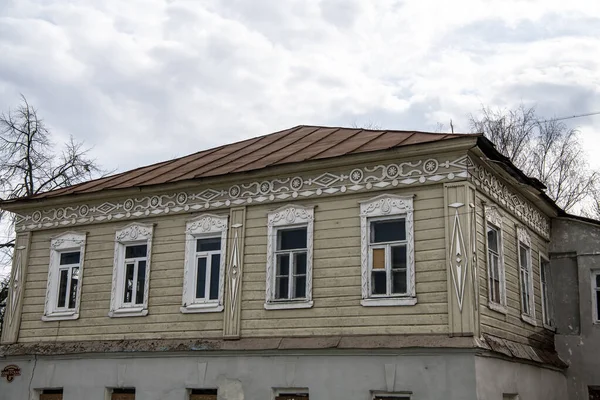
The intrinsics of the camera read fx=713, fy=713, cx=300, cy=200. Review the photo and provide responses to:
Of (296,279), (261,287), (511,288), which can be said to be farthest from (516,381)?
(261,287)

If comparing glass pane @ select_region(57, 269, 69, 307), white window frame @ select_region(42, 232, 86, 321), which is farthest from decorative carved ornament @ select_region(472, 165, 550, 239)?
glass pane @ select_region(57, 269, 69, 307)

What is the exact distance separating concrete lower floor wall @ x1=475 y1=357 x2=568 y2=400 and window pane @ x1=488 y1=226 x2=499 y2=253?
2.06 metres

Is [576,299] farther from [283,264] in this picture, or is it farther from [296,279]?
[283,264]

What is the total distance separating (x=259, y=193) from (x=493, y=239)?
4485 millimetres

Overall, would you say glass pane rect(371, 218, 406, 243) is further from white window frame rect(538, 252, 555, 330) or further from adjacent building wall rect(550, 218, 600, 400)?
adjacent building wall rect(550, 218, 600, 400)

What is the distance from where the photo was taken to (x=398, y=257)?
12.2 metres

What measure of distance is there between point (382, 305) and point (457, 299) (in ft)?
4.27

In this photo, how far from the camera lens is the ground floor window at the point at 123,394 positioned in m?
14.0

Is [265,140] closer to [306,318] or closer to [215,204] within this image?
[215,204]

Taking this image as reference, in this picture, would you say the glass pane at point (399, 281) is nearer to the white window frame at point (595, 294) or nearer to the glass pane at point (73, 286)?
the white window frame at point (595, 294)

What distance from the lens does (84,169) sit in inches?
1021

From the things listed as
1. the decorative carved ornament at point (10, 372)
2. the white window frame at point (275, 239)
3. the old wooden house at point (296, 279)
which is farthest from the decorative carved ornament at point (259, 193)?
the decorative carved ornament at point (10, 372)

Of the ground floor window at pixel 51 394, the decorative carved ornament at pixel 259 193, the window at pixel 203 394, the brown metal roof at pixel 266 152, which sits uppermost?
the brown metal roof at pixel 266 152

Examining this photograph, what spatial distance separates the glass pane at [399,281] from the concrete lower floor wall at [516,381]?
1.74 m
